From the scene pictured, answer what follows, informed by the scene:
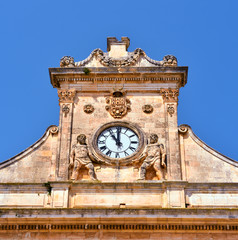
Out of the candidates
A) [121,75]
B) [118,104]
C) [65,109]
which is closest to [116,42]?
[121,75]

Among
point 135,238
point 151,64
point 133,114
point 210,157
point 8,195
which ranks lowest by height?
point 135,238

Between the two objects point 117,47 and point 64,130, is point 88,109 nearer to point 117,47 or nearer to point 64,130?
point 64,130

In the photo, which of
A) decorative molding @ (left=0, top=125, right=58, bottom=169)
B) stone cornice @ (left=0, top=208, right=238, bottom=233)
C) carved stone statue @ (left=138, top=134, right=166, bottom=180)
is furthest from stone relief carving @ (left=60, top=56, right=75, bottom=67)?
stone cornice @ (left=0, top=208, right=238, bottom=233)

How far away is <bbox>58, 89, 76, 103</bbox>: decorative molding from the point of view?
20219mm

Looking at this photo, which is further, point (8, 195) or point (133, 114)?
point (133, 114)

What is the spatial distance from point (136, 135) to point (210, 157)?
203 cm

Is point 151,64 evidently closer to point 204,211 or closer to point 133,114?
point 133,114

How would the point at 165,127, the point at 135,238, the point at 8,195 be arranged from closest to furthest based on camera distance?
1. the point at 135,238
2. the point at 8,195
3. the point at 165,127

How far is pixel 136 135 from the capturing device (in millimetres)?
19656

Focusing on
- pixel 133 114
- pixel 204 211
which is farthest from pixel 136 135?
pixel 204 211

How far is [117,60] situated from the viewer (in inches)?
818

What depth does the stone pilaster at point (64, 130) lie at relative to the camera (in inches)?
747

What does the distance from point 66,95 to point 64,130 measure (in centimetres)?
111

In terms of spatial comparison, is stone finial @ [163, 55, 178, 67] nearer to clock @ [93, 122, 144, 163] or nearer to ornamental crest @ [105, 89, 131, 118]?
ornamental crest @ [105, 89, 131, 118]
